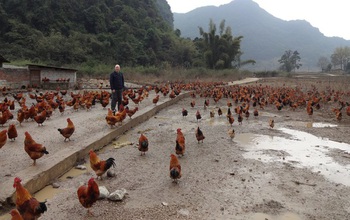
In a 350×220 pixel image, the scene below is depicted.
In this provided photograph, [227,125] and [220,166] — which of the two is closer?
[220,166]

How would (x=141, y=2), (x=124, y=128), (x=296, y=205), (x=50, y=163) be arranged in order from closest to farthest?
(x=296, y=205) → (x=50, y=163) → (x=124, y=128) → (x=141, y=2)

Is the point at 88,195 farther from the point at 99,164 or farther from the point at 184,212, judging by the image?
the point at 184,212

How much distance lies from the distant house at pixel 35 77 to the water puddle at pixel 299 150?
1610 cm

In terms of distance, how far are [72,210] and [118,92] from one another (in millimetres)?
7394

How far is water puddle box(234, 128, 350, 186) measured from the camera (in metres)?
6.16

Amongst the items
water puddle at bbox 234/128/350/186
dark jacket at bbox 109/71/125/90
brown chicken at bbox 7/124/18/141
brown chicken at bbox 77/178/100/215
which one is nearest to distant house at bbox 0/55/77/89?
dark jacket at bbox 109/71/125/90

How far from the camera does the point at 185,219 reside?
4137 millimetres

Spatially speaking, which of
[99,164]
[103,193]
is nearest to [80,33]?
[99,164]

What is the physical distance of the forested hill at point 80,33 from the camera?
1528 inches

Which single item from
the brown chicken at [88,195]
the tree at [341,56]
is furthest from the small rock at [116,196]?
the tree at [341,56]

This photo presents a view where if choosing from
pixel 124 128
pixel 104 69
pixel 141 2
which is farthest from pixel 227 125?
pixel 141 2

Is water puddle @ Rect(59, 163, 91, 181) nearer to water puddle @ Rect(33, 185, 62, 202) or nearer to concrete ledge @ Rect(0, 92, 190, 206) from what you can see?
concrete ledge @ Rect(0, 92, 190, 206)

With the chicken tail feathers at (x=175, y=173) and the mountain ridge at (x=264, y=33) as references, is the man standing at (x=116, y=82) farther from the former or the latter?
the mountain ridge at (x=264, y=33)

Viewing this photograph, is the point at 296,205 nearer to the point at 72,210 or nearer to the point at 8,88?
the point at 72,210
